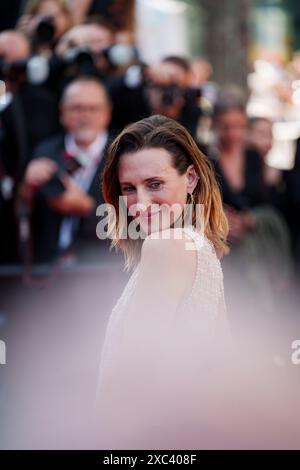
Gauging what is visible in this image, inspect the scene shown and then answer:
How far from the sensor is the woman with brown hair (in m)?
1.05

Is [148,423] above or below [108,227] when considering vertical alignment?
below

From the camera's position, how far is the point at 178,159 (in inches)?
43.4

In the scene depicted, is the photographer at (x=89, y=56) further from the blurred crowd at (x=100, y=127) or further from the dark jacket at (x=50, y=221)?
the dark jacket at (x=50, y=221)

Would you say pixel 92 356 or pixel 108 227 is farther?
pixel 92 356

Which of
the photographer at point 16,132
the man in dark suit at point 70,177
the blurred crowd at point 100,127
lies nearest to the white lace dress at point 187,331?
the man in dark suit at point 70,177

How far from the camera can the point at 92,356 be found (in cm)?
185

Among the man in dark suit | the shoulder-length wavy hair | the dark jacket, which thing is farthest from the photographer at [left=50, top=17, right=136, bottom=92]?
the shoulder-length wavy hair

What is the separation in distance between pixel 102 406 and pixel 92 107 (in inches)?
71.6

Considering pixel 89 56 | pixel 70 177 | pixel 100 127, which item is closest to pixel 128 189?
pixel 70 177

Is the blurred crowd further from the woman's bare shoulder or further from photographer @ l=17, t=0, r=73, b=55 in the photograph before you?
the woman's bare shoulder

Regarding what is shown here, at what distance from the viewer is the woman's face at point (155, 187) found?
109 centimetres
